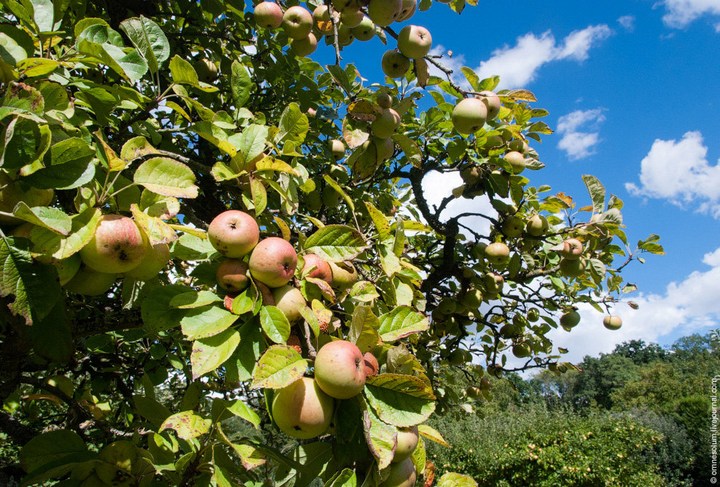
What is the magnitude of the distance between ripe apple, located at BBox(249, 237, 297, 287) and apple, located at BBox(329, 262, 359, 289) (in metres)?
0.25

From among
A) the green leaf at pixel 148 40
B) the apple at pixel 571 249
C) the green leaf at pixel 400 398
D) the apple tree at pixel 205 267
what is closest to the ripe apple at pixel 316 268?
the apple tree at pixel 205 267

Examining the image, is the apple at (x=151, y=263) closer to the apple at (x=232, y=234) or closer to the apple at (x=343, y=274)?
the apple at (x=232, y=234)

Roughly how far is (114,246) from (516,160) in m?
2.54

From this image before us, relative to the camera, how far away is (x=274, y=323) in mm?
1098

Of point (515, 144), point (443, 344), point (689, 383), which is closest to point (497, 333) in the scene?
point (443, 344)

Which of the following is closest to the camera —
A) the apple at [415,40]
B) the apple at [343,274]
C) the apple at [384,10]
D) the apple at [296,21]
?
the apple at [343,274]

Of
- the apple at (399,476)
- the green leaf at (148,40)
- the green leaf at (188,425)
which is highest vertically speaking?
the green leaf at (148,40)

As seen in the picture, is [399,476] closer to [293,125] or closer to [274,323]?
[274,323]

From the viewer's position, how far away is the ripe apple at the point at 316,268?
1.25 metres

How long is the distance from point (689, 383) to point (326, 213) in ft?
152

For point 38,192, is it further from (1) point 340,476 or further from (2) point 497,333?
(2) point 497,333

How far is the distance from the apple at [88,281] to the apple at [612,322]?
509 cm

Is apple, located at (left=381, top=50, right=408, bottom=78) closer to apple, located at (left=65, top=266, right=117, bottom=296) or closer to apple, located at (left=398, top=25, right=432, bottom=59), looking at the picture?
apple, located at (left=398, top=25, right=432, bottom=59)

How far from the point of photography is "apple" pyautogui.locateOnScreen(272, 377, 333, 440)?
108cm
